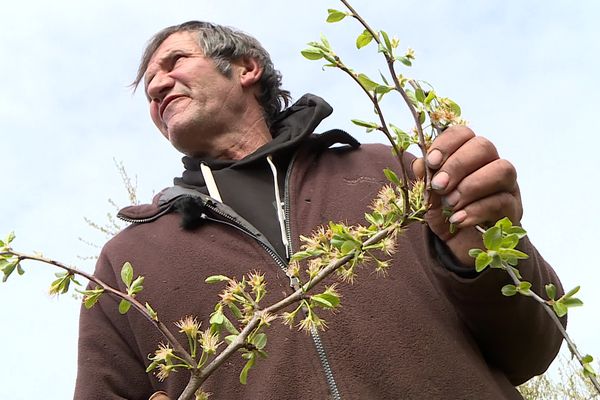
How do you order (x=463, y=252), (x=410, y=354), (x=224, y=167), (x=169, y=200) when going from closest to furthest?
1. (x=463, y=252)
2. (x=410, y=354)
3. (x=169, y=200)
4. (x=224, y=167)

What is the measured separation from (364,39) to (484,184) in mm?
506

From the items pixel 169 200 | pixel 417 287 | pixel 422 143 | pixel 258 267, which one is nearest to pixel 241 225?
pixel 258 267

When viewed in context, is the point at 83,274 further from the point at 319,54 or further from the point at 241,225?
the point at 241,225

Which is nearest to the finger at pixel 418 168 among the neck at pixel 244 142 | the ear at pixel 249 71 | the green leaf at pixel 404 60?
the green leaf at pixel 404 60

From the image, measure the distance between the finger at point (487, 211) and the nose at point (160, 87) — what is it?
5.78 ft

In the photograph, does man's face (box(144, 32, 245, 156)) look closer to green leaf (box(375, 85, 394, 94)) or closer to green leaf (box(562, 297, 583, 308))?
green leaf (box(375, 85, 394, 94))

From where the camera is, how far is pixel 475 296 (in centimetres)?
189

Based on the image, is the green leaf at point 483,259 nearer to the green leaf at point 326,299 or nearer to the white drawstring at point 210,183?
the green leaf at point 326,299

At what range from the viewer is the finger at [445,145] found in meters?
1.42

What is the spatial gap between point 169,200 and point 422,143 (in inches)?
56.0

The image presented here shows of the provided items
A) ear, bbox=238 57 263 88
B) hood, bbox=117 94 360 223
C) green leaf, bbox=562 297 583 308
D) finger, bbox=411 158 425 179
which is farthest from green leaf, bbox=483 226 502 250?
ear, bbox=238 57 263 88

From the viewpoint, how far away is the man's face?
2.89 metres

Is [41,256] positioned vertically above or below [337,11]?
below

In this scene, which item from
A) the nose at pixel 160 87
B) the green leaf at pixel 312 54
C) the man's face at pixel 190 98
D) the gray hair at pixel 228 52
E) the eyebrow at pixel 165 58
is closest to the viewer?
the green leaf at pixel 312 54
